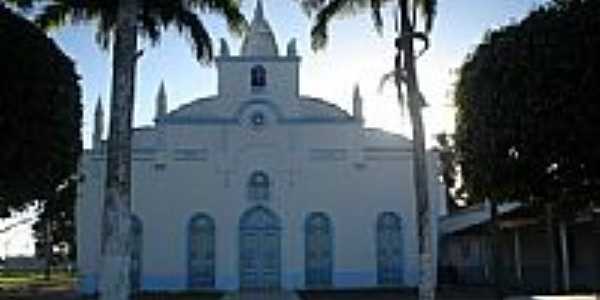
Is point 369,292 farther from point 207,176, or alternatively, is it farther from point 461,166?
point 461,166

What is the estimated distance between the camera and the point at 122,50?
61.1ft

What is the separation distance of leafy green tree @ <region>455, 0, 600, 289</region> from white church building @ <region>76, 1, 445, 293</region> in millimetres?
20932

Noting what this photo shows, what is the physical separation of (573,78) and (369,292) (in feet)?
72.4

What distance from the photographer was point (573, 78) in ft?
63.0

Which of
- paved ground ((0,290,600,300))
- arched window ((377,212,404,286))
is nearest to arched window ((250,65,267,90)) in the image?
arched window ((377,212,404,286))

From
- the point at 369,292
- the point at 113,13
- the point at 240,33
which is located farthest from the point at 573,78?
the point at 369,292

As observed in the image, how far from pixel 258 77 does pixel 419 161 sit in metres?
23.8

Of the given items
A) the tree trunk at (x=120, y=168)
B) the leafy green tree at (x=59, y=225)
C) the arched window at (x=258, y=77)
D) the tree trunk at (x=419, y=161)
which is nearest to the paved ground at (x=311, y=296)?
the arched window at (x=258, y=77)

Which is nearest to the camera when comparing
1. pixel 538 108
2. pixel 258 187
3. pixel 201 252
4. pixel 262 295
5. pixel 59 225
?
pixel 538 108

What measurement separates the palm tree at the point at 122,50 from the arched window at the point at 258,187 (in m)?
20.8

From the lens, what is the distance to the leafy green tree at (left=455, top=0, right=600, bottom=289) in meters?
19.2

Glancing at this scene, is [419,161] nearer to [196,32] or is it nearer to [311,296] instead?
[196,32]

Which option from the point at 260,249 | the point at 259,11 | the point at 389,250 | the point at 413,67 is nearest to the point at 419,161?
the point at 413,67

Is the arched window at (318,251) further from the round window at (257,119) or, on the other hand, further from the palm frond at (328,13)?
the palm frond at (328,13)
